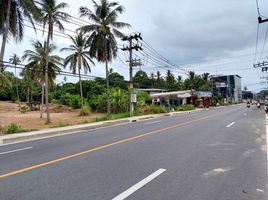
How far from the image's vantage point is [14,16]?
2111 cm

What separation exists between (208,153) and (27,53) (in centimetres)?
3502

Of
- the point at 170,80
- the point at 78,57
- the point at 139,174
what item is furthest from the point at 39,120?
the point at 170,80

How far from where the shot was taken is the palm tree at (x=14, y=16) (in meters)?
20.5

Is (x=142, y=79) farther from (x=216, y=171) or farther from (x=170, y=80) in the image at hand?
(x=216, y=171)

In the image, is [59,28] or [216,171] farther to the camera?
[59,28]

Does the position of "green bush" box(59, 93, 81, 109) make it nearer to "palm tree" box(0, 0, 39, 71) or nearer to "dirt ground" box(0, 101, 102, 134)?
"dirt ground" box(0, 101, 102, 134)

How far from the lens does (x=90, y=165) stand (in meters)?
7.59

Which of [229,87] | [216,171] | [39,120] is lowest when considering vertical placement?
[39,120]

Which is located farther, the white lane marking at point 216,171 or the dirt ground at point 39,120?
the dirt ground at point 39,120

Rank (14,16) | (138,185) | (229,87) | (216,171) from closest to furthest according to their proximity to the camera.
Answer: (138,185) → (216,171) → (14,16) → (229,87)

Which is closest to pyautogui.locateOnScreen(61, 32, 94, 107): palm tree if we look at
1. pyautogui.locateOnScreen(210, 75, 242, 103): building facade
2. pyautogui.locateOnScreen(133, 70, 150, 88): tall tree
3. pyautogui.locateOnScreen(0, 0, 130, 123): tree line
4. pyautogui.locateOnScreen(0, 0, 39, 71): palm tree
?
pyautogui.locateOnScreen(0, 0, 130, 123): tree line

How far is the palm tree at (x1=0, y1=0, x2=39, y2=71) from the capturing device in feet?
67.3

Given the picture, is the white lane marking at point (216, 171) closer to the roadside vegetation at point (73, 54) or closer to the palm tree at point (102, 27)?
the roadside vegetation at point (73, 54)

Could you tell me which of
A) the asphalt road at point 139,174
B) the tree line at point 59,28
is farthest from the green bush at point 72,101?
the asphalt road at point 139,174
